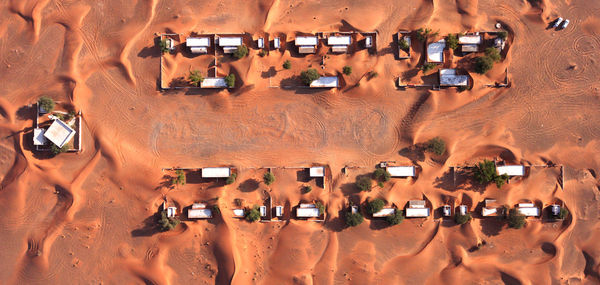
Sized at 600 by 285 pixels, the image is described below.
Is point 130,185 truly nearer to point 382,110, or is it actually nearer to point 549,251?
point 382,110

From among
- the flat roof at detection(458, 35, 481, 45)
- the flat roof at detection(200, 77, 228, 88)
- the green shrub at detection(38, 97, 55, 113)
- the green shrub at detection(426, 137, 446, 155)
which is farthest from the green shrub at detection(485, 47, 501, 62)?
the green shrub at detection(38, 97, 55, 113)

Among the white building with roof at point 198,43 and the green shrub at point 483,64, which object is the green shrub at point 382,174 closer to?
the green shrub at point 483,64

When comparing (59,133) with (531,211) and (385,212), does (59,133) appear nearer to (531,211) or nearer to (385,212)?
(385,212)

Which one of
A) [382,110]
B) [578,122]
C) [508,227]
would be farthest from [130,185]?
[578,122]

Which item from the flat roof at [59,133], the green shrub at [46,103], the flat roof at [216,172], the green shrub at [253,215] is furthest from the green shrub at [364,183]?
the green shrub at [46,103]

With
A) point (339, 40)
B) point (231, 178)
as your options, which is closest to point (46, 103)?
point (231, 178)

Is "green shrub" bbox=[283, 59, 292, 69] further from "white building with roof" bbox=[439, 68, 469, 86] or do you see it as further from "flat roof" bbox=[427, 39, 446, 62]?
"white building with roof" bbox=[439, 68, 469, 86]
